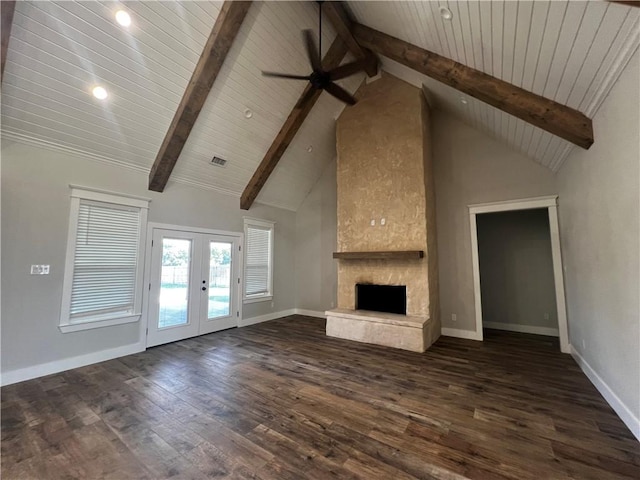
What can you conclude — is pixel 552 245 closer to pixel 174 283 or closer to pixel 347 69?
pixel 347 69

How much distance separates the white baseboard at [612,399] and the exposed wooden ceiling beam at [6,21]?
268 inches

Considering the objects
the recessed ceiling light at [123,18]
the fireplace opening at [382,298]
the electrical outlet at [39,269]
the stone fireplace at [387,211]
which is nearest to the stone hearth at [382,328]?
the stone fireplace at [387,211]

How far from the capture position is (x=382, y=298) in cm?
547

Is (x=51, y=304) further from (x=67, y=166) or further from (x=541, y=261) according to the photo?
(x=541, y=261)

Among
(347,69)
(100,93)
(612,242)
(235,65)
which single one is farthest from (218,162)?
A: (612,242)

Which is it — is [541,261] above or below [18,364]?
above

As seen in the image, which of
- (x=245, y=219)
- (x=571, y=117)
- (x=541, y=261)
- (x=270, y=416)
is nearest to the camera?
(x=270, y=416)

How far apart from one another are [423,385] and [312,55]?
4514 millimetres

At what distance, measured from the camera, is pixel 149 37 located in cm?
342

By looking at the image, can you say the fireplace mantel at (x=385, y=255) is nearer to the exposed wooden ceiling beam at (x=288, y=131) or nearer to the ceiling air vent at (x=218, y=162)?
the exposed wooden ceiling beam at (x=288, y=131)

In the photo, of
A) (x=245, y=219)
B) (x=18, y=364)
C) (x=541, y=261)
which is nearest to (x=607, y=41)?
(x=541, y=261)

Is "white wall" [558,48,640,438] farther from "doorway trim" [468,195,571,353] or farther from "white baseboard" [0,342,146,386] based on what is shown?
"white baseboard" [0,342,146,386]

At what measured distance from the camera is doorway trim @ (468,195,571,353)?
14.4 ft

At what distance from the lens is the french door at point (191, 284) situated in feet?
16.1
